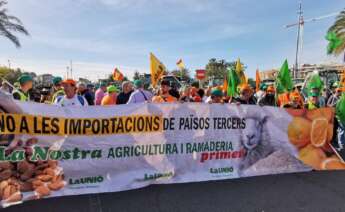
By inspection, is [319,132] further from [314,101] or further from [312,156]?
[314,101]

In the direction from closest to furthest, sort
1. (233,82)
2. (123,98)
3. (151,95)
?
(123,98), (151,95), (233,82)

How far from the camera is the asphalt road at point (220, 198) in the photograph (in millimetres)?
4379

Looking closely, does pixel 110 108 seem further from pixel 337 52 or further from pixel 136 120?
pixel 337 52

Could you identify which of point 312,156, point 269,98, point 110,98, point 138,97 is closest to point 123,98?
point 110,98

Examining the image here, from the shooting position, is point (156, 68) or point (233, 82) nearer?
point (156, 68)

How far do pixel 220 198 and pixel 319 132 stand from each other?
2780 millimetres

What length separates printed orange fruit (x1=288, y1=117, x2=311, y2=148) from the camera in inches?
240

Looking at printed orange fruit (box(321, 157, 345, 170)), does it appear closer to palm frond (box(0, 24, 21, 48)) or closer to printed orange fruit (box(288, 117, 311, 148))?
printed orange fruit (box(288, 117, 311, 148))

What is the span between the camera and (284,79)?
8.93 meters

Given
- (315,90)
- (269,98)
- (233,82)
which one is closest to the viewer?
(315,90)

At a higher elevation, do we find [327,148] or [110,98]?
[110,98]

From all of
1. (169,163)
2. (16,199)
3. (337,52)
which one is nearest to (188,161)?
(169,163)

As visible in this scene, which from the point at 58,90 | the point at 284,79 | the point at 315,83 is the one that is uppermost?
the point at 284,79

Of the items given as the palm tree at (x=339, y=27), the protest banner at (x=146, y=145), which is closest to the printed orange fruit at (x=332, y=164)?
the protest banner at (x=146, y=145)
